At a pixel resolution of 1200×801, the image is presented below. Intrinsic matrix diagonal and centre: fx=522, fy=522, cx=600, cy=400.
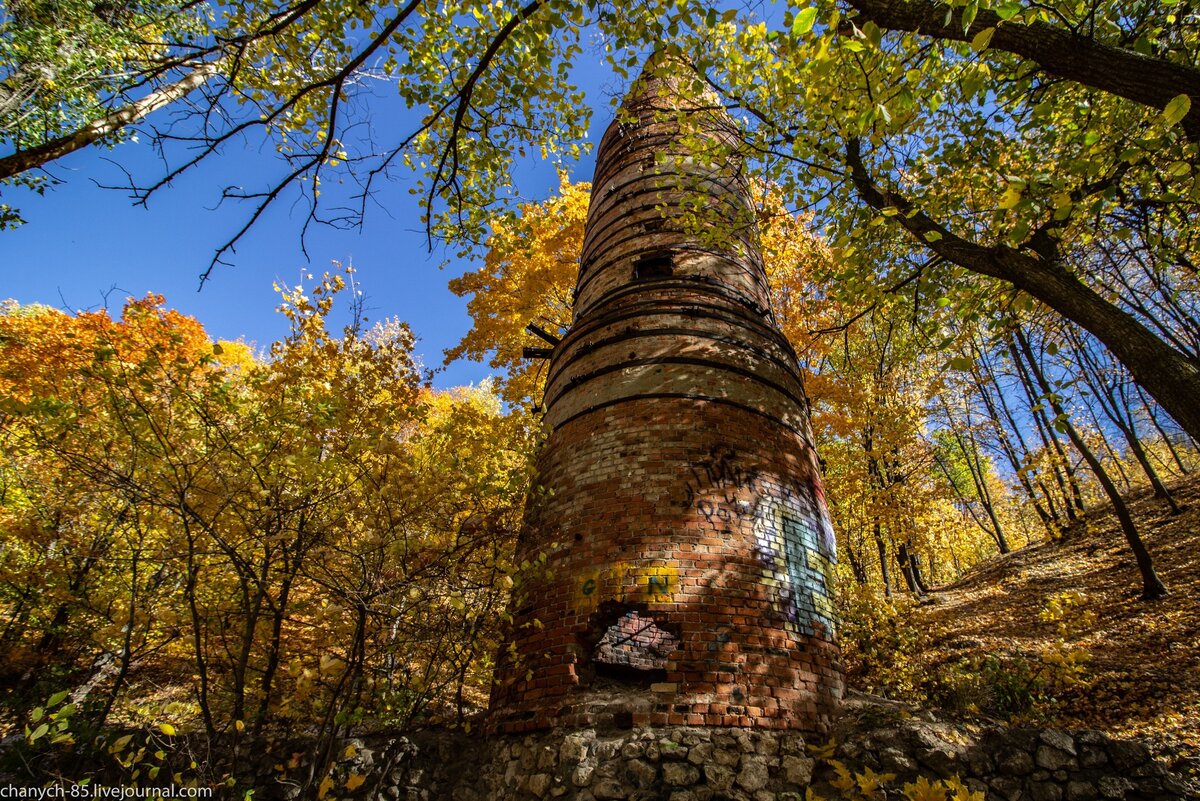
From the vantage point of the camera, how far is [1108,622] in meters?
7.80

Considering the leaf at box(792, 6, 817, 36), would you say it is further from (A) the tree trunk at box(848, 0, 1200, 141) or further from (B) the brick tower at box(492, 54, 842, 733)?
(B) the brick tower at box(492, 54, 842, 733)

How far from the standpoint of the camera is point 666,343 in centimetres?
512

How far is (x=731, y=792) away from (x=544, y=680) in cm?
A: 136

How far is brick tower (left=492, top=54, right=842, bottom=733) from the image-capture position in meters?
3.51

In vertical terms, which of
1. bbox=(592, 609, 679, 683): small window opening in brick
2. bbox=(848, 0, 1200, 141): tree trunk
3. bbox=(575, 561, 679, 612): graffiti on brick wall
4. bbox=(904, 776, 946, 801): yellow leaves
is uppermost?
bbox=(848, 0, 1200, 141): tree trunk

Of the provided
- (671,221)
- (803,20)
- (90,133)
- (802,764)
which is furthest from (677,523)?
(90,133)

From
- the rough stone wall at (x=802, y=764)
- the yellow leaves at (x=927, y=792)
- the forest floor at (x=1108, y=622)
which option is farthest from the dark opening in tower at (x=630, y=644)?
the forest floor at (x=1108, y=622)

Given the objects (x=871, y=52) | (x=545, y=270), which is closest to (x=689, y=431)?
(x=871, y=52)

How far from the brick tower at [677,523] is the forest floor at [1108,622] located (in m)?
2.62

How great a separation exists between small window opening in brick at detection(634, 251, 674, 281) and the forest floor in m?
5.66

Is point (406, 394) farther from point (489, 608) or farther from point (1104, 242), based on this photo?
point (1104, 242)

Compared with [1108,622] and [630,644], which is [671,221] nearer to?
[630,644]

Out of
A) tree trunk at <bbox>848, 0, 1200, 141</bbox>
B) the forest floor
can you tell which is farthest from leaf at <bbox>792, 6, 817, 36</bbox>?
the forest floor

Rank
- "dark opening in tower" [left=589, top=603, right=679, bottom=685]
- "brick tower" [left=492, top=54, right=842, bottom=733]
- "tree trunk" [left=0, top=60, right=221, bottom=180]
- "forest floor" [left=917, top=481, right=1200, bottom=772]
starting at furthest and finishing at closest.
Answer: "forest floor" [left=917, top=481, right=1200, bottom=772]
"tree trunk" [left=0, top=60, right=221, bottom=180]
"dark opening in tower" [left=589, top=603, right=679, bottom=685]
"brick tower" [left=492, top=54, right=842, bottom=733]
